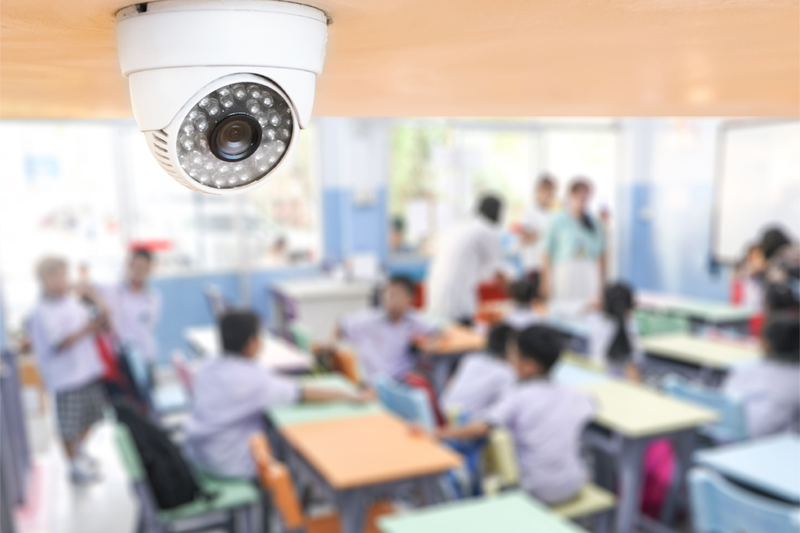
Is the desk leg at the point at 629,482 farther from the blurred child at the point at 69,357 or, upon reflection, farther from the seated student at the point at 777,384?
the blurred child at the point at 69,357

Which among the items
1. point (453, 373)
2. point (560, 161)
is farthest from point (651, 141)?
point (453, 373)

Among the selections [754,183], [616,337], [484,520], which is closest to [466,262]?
[616,337]

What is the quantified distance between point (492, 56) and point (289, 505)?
205 centimetres

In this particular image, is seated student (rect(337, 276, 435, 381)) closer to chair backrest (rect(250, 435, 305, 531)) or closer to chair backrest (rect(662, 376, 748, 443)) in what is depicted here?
chair backrest (rect(662, 376, 748, 443))

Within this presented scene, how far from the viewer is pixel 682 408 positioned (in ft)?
10.7

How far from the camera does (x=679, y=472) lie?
337 cm

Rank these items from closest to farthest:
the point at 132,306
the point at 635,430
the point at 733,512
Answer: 1. the point at 733,512
2. the point at 635,430
3. the point at 132,306

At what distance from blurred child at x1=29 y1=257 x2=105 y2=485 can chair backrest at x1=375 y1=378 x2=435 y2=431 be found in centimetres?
197

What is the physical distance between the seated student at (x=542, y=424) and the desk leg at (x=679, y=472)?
0.67 m

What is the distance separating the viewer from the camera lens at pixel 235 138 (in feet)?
2.19

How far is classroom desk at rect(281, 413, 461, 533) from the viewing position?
2.51 m

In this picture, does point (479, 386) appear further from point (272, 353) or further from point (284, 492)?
point (272, 353)

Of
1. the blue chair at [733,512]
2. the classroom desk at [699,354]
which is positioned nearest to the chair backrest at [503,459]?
the blue chair at [733,512]

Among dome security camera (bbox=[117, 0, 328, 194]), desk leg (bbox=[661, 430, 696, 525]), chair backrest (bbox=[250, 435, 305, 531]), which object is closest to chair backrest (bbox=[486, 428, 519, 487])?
chair backrest (bbox=[250, 435, 305, 531])
